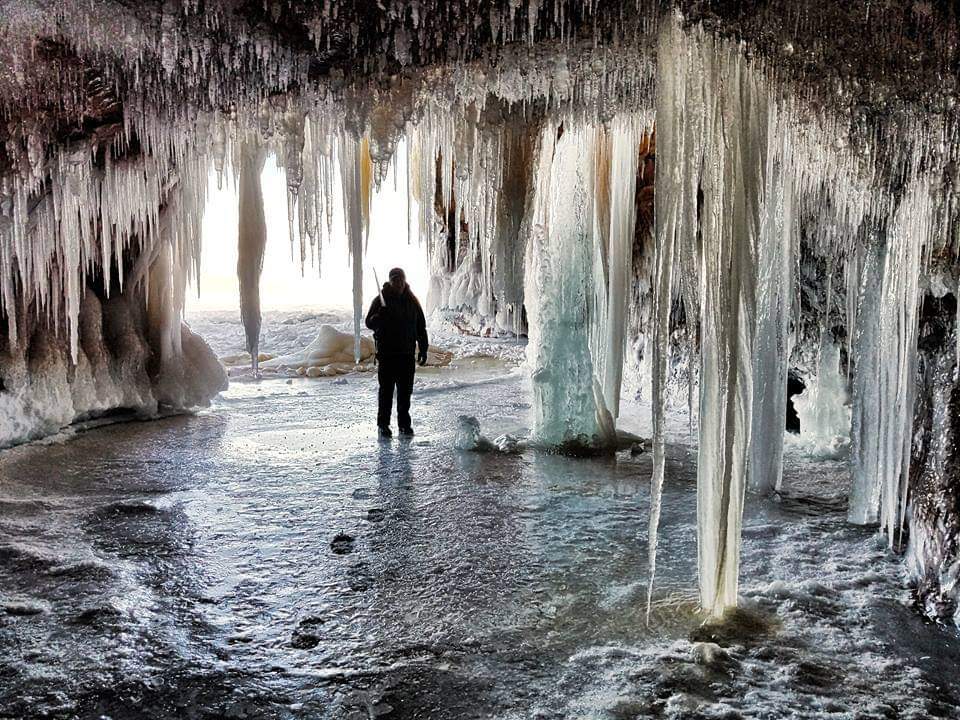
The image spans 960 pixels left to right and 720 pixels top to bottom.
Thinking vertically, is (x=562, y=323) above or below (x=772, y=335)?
below

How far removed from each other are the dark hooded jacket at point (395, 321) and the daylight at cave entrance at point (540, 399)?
9 cm

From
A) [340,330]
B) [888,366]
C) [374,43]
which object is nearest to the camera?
[374,43]

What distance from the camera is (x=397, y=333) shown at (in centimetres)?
737

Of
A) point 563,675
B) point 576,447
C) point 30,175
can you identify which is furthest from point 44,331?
point 563,675

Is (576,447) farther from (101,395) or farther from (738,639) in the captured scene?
(101,395)

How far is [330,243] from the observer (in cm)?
608

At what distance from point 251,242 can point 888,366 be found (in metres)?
5.35

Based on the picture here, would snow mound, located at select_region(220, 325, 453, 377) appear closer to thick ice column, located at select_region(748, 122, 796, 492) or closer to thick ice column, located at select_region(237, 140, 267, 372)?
thick ice column, located at select_region(237, 140, 267, 372)

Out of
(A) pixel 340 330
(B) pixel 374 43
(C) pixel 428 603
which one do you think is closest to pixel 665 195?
(B) pixel 374 43

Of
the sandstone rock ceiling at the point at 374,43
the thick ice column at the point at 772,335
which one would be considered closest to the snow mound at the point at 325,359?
the thick ice column at the point at 772,335

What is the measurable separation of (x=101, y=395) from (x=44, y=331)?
2.94ft

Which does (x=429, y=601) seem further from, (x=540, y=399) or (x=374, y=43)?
(x=540, y=399)

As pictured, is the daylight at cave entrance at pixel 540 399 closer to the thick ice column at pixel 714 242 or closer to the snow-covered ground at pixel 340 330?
the thick ice column at pixel 714 242

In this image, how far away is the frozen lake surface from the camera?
2.81 m
